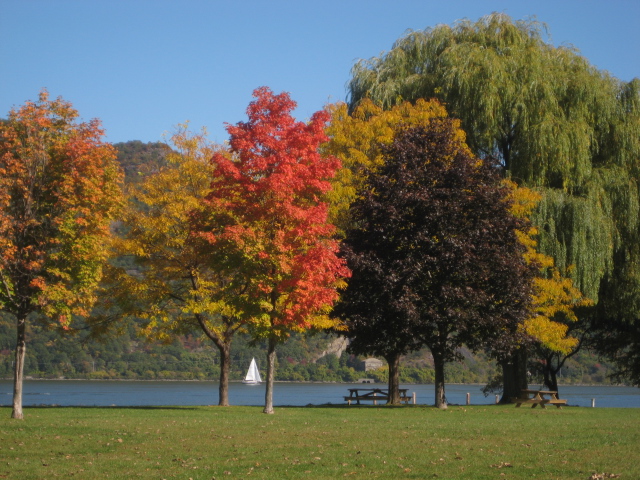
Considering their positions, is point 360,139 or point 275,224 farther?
point 360,139

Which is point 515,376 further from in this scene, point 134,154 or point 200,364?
point 134,154

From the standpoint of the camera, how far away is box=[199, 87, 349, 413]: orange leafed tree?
24719 millimetres

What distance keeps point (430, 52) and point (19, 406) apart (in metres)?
24.8

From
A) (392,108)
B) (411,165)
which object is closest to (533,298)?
(411,165)

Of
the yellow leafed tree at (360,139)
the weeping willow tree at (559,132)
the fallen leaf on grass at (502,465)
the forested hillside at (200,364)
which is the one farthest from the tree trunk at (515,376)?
the forested hillside at (200,364)

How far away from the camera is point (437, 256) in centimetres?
2684

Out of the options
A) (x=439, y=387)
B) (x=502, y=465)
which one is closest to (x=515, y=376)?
(x=439, y=387)

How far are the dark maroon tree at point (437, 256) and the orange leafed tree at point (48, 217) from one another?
31.6 feet

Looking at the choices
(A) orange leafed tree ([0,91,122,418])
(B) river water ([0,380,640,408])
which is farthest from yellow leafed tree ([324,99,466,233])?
(B) river water ([0,380,640,408])

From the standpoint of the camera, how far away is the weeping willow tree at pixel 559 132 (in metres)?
30.6

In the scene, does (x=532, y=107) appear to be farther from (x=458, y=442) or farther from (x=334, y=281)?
(x=458, y=442)

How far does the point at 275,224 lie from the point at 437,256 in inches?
239

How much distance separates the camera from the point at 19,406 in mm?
20953

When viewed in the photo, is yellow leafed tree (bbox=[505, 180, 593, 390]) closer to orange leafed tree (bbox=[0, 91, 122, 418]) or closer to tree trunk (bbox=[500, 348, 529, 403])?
tree trunk (bbox=[500, 348, 529, 403])
